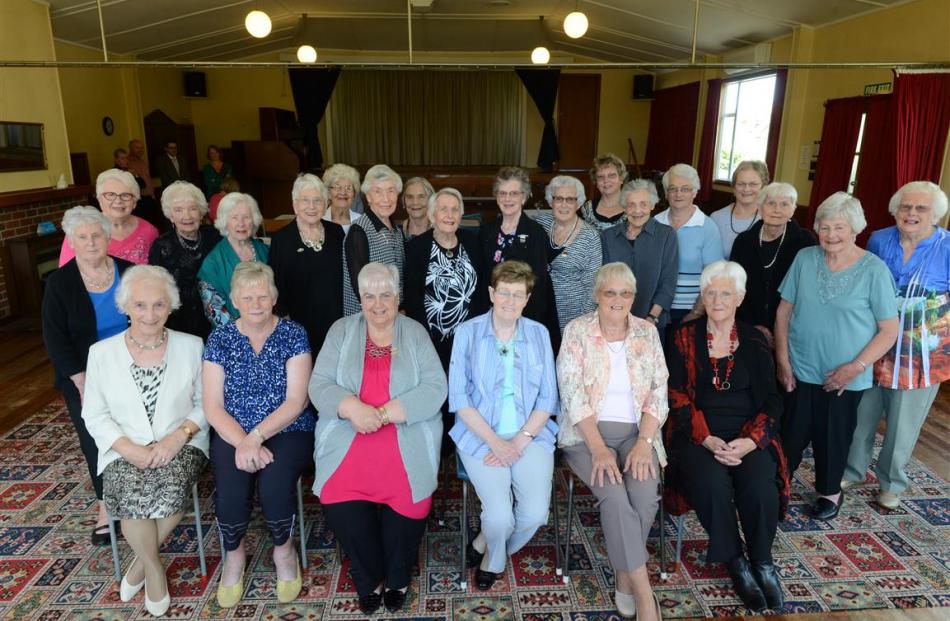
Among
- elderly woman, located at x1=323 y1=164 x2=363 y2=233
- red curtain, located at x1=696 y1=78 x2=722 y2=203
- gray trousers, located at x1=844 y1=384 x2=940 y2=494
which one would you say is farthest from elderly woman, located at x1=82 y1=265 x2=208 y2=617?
red curtain, located at x1=696 y1=78 x2=722 y2=203

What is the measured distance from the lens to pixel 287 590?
2.32m

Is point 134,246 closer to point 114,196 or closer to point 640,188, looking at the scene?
point 114,196

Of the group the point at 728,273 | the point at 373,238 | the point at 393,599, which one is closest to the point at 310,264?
the point at 373,238

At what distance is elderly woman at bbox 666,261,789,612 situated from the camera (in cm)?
231

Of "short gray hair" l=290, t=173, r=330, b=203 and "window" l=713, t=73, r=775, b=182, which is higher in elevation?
"window" l=713, t=73, r=775, b=182

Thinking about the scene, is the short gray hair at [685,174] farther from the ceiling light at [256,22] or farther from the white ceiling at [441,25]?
the ceiling light at [256,22]

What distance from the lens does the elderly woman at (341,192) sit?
3.32 metres

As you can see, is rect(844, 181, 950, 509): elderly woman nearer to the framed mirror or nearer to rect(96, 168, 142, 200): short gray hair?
rect(96, 168, 142, 200): short gray hair

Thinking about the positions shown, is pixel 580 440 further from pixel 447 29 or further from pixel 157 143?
pixel 157 143

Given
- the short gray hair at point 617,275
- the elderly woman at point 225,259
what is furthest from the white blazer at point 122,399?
the short gray hair at point 617,275

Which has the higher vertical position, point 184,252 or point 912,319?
point 184,252

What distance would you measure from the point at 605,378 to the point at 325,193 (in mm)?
1581

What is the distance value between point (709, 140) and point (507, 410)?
8.62 m

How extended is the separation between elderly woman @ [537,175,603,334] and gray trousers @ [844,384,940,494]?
4.79 feet
